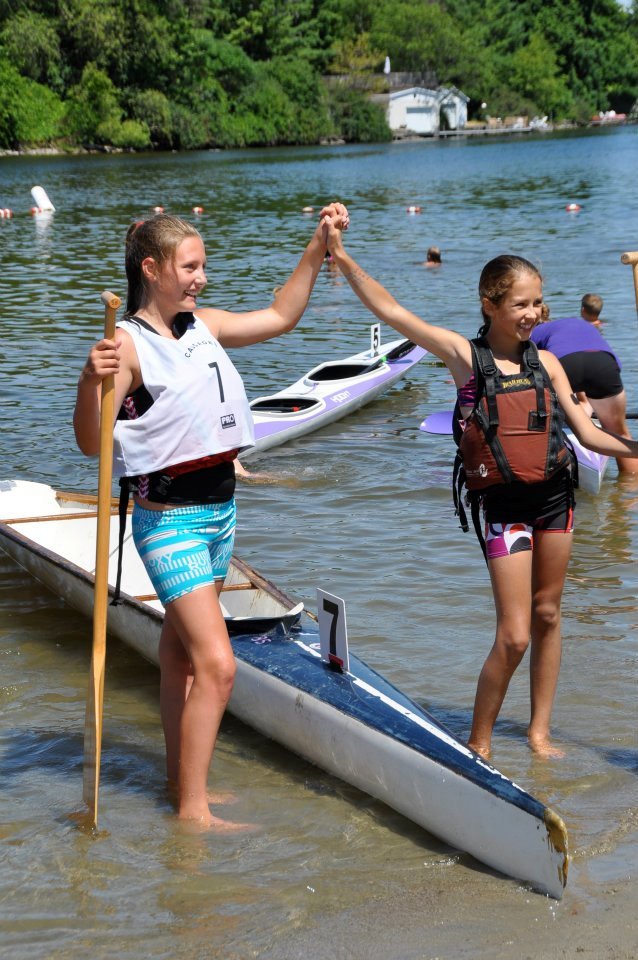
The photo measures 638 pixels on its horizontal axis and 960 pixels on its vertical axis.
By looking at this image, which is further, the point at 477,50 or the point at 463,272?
the point at 477,50

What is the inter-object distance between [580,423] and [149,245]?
5.46 feet

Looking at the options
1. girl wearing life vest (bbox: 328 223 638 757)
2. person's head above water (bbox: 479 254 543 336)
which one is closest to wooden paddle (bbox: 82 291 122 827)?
girl wearing life vest (bbox: 328 223 638 757)

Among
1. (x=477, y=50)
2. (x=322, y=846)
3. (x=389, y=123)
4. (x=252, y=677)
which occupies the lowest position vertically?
(x=322, y=846)

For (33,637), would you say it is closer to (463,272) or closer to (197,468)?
(197,468)

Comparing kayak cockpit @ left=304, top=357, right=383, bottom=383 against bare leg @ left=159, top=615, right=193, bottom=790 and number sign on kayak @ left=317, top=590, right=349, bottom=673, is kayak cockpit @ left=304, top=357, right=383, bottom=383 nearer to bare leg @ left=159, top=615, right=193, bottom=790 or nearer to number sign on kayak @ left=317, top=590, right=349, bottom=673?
number sign on kayak @ left=317, top=590, right=349, bottom=673

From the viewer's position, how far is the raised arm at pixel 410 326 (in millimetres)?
4355

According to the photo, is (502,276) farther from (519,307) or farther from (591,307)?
(591,307)

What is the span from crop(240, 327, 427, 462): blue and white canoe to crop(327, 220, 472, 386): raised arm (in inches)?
214

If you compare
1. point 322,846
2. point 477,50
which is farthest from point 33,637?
point 477,50

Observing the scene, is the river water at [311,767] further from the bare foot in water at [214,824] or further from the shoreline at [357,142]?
the shoreline at [357,142]

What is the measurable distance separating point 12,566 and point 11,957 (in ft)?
13.5

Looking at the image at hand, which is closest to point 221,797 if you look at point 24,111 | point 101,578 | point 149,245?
point 101,578

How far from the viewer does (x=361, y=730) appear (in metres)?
4.45

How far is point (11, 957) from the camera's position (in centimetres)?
366
